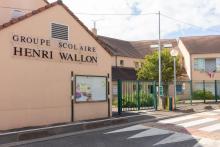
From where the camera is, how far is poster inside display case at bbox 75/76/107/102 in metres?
17.8

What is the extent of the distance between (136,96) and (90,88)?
524cm

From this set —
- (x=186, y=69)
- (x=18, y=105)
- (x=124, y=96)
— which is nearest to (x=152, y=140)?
(x=18, y=105)

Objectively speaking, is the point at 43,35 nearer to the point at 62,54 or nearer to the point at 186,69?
the point at 62,54

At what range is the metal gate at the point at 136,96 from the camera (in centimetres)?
2231

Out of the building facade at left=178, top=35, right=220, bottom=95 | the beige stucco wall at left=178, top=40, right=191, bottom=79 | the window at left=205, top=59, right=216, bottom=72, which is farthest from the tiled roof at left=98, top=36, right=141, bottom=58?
the window at left=205, top=59, right=216, bottom=72

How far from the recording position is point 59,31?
17.2 metres

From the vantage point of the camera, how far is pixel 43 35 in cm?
1638

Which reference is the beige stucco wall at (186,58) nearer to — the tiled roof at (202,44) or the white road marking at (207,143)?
the tiled roof at (202,44)

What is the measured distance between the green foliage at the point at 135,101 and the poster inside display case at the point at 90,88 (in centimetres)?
354

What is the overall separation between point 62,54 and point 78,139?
5326mm

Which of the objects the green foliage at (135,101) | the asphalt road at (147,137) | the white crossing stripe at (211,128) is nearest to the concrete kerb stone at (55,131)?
the asphalt road at (147,137)

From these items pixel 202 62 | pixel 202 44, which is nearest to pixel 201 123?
pixel 202 62

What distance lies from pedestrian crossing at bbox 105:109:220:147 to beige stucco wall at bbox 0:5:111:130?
318 centimetres

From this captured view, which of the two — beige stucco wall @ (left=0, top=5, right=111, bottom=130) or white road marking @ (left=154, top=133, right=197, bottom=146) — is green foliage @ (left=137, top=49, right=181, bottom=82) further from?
white road marking @ (left=154, top=133, right=197, bottom=146)
